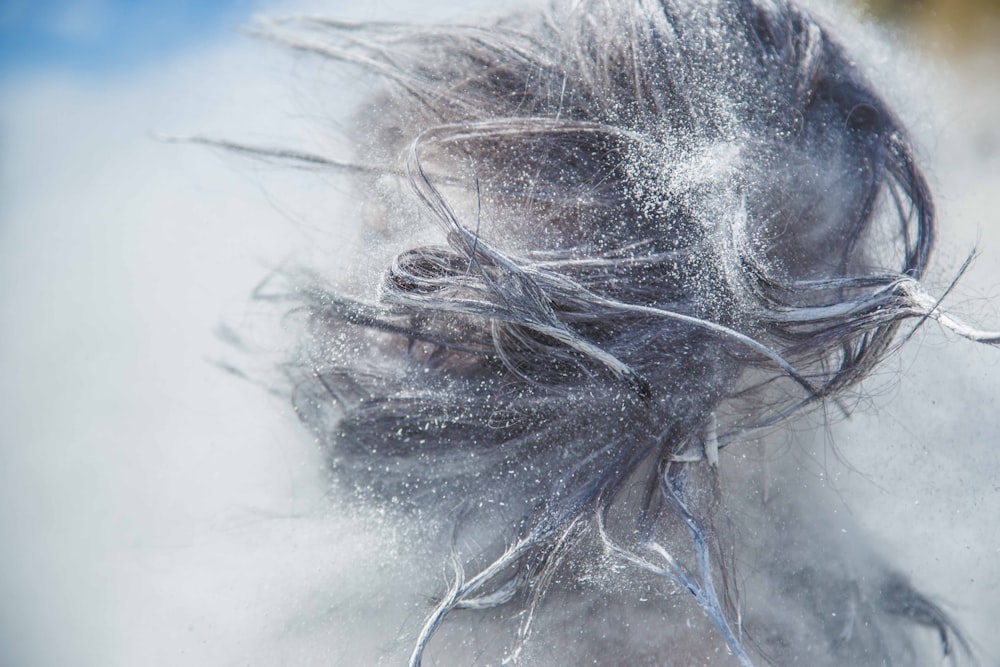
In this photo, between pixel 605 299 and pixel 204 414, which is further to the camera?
pixel 204 414

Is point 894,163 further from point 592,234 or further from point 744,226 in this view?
point 592,234

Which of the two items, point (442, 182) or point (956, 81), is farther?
point (956, 81)

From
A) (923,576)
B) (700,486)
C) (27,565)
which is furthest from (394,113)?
(923,576)

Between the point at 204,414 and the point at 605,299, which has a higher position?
the point at 605,299
